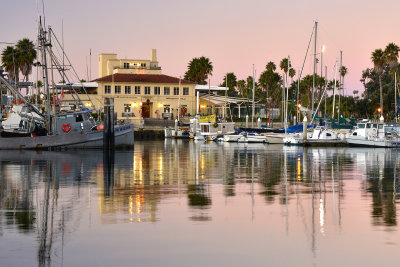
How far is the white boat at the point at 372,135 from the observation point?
221 ft

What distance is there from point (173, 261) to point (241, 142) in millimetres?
71801

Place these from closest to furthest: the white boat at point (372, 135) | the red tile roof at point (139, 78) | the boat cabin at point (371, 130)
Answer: the white boat at point (372, 135), the boat cabin at point (371, 130), the red tile roof at point (139, 78)

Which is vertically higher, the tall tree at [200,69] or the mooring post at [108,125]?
the tall tree at [200,69]

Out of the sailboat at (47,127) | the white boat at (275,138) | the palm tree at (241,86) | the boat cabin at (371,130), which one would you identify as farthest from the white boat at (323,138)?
the palm tree at (241,86)

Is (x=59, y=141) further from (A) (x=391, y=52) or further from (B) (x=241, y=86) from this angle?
(B) (x=241, y=86)

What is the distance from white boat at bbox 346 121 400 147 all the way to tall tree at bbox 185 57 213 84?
73484 millimetres

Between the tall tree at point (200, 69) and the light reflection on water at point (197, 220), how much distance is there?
112422 millimetres

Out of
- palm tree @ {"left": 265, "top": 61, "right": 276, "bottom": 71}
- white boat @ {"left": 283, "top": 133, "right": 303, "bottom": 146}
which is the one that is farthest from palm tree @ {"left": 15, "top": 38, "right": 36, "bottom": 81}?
palm tree @ {"left": 265, "top": 61, "right": 276, "bottom": 71}

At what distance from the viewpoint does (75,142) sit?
190 feet

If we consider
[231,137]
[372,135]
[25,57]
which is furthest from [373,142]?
[25,57]

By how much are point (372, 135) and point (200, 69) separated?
7645cm

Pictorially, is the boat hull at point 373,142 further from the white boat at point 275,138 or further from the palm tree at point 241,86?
the palm tree at point 241,86

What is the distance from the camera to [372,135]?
226 feet

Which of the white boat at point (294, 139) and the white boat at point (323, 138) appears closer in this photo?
the white boat at point (323, 138)
